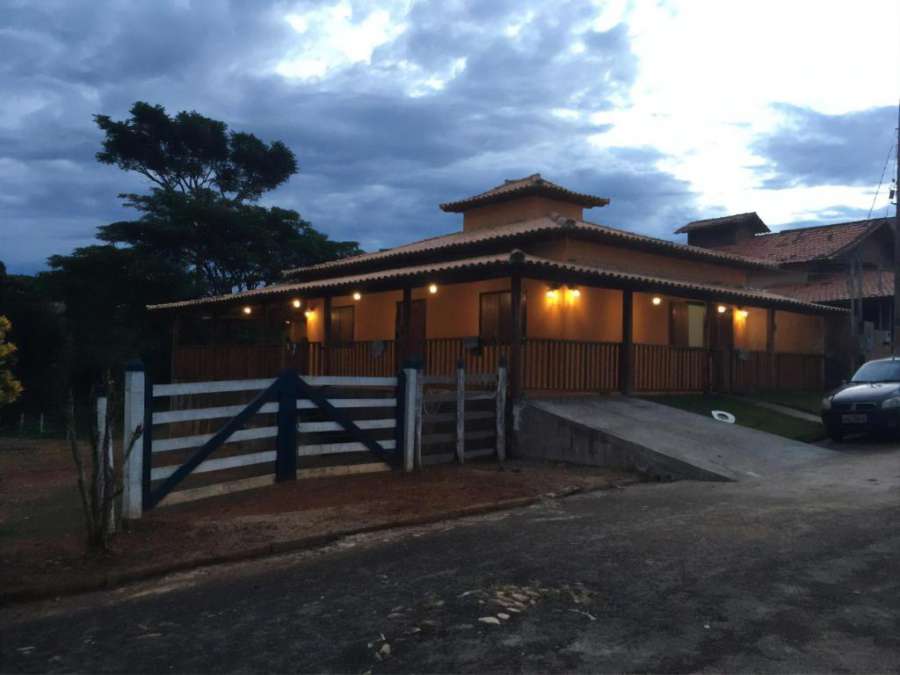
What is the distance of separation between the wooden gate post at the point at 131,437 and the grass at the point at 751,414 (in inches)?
450

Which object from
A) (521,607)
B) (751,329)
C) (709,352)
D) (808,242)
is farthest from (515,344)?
(808,242)

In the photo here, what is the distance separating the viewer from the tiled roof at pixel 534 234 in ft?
59.7

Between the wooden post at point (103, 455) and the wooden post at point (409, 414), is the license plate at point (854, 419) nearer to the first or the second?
the wooden post at point (409, 414)

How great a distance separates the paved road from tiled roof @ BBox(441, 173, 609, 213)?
15169 millimetres

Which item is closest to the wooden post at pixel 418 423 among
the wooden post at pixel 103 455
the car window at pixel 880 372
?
the wooden post at pixel 103 455

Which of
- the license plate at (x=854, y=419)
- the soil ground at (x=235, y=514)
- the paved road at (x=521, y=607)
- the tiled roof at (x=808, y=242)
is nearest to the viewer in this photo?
the paved road at (x=521, y=607)

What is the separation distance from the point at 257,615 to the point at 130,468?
3.16 meters

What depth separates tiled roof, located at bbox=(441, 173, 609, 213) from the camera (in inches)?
854

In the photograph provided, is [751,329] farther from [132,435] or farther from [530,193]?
[132,435]

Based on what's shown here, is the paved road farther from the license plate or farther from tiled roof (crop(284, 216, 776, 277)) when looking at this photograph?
tiled roof (crop(284, 216, 776, 277))

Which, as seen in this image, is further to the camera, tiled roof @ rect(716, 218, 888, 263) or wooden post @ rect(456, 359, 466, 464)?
tiled roof @ rect(716, 218, 888, 263)

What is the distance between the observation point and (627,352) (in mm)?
16547

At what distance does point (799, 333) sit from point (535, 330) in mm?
11348

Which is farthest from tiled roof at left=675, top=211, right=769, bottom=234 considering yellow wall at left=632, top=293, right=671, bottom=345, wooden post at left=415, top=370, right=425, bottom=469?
wooden post at left=415, top=370, right=425, bottom=469
